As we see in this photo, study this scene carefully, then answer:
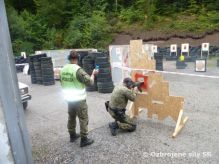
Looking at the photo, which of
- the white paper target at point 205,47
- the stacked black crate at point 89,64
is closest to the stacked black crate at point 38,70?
the stacked black crate at point 89,64

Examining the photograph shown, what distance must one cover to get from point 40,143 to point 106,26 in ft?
65.9

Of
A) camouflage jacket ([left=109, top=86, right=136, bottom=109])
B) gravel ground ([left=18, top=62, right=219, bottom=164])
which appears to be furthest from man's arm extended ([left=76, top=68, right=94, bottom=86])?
gravel ground ([left=18, top=62, right=219, bottom=164])

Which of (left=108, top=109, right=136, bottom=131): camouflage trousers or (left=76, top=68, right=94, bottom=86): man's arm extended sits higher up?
(left=76, top=68, right=94, bottom=86): man's arm extended

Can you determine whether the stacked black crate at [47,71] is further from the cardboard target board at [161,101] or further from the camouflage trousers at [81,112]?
the camouflage trousers at [81,112]

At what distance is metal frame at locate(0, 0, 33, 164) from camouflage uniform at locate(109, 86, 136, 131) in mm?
3386

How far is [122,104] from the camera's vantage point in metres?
6.13

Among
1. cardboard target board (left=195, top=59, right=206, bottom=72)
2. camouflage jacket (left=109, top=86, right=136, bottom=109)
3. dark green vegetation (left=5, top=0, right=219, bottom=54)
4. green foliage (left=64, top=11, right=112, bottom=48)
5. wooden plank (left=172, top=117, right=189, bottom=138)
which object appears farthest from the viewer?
green foliage (left=64, top=11, right=112, bottom=48)

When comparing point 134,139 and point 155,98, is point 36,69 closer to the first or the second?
point 155,98

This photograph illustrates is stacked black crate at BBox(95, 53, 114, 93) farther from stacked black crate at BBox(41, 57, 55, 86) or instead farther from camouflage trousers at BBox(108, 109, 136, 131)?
camouflage trousers at BBox(108, 109, 136, 131)

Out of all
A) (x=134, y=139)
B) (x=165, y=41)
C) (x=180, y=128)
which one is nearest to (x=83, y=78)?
(x=134, y=139)

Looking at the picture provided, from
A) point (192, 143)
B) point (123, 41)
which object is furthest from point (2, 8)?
point (123, 41)

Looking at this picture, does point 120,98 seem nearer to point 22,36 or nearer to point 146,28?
point 146,28

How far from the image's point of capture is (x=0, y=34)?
2.53 meters

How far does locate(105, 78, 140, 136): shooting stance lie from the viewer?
6027 millimetres
